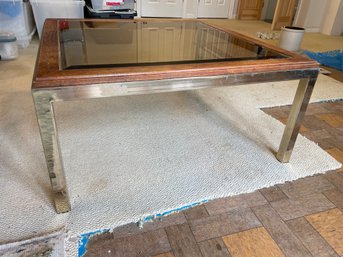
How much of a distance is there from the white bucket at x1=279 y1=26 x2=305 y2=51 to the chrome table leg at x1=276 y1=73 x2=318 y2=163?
210cm

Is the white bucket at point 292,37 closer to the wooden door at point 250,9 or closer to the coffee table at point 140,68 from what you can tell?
the coffee table at point 140,68

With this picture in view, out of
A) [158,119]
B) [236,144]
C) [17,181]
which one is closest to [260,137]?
[236,144]

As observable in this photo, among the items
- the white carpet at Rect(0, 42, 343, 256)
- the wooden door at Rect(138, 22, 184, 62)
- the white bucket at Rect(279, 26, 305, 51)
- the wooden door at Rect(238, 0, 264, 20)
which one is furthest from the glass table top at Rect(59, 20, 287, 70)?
the wooden door at Rect(238, 0, 264, 20)

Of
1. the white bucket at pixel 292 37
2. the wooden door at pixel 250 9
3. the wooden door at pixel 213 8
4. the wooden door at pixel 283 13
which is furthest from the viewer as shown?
the wooden door at pixel 250 9

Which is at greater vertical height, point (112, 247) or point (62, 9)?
point (62, 9)

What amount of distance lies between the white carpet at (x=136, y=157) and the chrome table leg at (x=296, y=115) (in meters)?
0.06

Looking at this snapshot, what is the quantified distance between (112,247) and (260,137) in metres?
0.88

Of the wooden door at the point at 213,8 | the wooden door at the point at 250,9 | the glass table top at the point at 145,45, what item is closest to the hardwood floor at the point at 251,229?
the glass table top at the point at 145,45

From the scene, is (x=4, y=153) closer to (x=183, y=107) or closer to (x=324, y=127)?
(x=183, y=107)

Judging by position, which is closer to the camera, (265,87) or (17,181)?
(17,181)

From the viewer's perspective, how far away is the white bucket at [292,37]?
109 inches

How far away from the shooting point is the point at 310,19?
4.11 m

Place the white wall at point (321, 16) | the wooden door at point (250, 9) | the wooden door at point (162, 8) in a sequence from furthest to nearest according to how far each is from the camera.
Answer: the wooden door at point (250, 9) < the wooden door at point (162, 8) < the white wall at point (321, 16)

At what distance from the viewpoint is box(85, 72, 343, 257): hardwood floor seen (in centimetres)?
77
